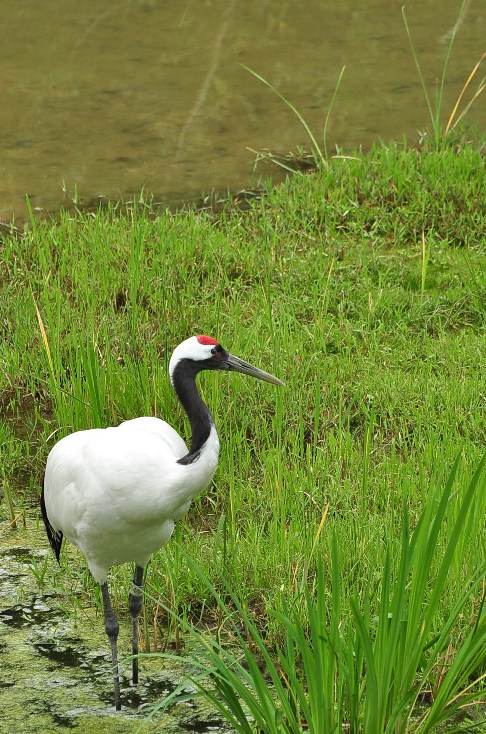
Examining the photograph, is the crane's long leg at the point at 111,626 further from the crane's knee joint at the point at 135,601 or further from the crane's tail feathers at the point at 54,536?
the crane's tail feathers at the point at 54,536

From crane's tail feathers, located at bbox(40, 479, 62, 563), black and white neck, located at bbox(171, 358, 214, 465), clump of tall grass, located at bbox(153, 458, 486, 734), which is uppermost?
black and white neck, located at bbox(171, 358, 214, 465)

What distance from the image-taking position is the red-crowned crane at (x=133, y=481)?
11.2 feet

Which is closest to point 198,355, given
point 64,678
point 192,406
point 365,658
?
point 192,406

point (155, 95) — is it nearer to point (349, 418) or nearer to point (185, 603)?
point (349, 418)

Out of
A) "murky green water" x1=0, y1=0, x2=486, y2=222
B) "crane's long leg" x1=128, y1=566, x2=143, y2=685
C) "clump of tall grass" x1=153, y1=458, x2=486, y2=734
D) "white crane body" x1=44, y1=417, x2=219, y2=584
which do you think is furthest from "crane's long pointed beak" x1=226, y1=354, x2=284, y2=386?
"murky green water" x1=0, y1=0, x2=486, y2=222

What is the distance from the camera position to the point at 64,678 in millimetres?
3703

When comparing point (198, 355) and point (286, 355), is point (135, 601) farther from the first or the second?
point (286, 355)

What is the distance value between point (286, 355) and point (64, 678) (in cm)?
194

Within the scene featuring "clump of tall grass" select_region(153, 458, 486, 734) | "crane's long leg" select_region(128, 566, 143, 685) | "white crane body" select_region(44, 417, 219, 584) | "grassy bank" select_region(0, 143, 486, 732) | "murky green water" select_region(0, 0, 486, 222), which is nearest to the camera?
"clump of tall grass" select_region(153, 458, 486, 734)

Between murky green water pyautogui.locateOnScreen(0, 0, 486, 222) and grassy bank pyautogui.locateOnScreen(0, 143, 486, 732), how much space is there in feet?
3.37

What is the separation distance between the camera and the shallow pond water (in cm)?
351

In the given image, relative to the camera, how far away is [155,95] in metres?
8.81

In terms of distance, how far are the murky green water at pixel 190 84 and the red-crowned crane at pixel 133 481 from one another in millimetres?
3540

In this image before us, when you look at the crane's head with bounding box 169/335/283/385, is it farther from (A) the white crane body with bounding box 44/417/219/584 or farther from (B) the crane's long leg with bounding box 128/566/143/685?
(B) the crane's long leg with bounding box 128/566/143/685
